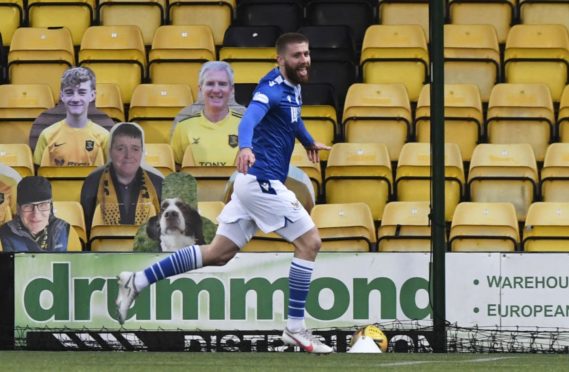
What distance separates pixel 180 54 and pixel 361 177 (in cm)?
240

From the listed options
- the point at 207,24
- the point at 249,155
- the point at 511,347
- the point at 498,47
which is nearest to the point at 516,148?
the point at 498,47

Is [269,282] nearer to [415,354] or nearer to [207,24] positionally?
[415,354]

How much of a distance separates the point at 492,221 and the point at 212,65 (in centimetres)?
267

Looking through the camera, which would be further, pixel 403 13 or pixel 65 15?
pixel 65 15

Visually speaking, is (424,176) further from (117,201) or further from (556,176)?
(117,201)

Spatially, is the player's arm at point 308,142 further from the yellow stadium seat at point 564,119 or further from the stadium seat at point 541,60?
the stadium seat at point 541,60

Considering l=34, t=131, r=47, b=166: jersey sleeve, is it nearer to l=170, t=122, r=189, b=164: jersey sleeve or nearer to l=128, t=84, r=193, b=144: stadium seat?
l=128, t=84, r=193, b=144: stadium seat

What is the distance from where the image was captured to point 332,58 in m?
14.1

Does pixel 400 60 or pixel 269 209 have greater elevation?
pixel 400 60

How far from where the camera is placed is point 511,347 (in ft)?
34.7

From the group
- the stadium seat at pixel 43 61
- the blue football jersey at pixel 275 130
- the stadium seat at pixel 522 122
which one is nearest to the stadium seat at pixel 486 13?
the stadium seat at pixel 522 122

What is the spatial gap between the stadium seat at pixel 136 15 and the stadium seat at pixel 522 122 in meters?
3.41

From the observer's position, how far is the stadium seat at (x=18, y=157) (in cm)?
1247

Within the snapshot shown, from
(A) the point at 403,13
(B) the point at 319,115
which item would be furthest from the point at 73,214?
(A) the point at 403,13
